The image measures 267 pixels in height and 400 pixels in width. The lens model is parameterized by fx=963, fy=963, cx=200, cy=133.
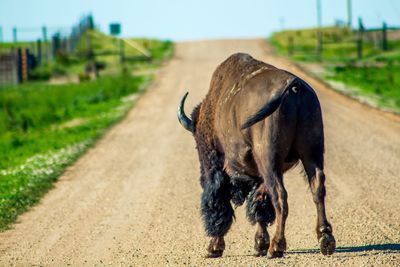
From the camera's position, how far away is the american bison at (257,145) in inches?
369

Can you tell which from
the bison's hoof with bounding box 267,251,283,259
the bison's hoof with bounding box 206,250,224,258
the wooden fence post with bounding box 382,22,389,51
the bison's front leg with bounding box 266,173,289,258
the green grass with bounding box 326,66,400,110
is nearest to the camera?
the bison's front leg with bounding box 266,173,289,258

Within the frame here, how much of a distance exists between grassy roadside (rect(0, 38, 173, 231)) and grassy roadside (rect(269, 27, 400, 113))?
7.19 meters

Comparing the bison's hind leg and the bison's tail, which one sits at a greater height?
the bison's tail

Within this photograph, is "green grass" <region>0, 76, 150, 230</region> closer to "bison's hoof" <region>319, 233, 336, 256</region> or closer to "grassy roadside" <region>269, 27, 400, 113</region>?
"bison's hoof" <region>319, 233, 336, 256</region>

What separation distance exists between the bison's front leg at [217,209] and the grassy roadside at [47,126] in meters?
3.77

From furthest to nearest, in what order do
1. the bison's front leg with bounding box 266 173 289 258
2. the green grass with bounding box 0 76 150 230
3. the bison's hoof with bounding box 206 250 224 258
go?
the green grass with bounding box 0 76 150 230
the bison's hoof with bounding box 206 250 224 258
the bison's front leg with bounding box 266 173 289 258

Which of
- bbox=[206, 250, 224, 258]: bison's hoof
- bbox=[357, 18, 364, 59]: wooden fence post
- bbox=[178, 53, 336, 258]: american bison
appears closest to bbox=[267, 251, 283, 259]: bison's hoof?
→ bbox=[178, 53, 336, 258]: american bison

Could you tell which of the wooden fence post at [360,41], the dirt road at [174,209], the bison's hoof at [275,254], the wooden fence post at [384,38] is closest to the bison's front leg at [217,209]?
the dirt road at [174,209]

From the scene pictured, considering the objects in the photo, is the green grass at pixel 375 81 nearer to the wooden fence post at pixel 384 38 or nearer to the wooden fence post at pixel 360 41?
the wooden fence post at pixel 360 41

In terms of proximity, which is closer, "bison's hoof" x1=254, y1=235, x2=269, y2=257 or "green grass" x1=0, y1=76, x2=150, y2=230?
"bison's hoof" x1=254, y1=235, x2=269, y2=257

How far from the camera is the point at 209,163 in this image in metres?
10.9

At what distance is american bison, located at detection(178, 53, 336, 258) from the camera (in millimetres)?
9375

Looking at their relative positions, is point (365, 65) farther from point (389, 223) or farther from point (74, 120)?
point (389, 223)

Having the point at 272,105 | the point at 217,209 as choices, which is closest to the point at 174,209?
the point at 217,209
